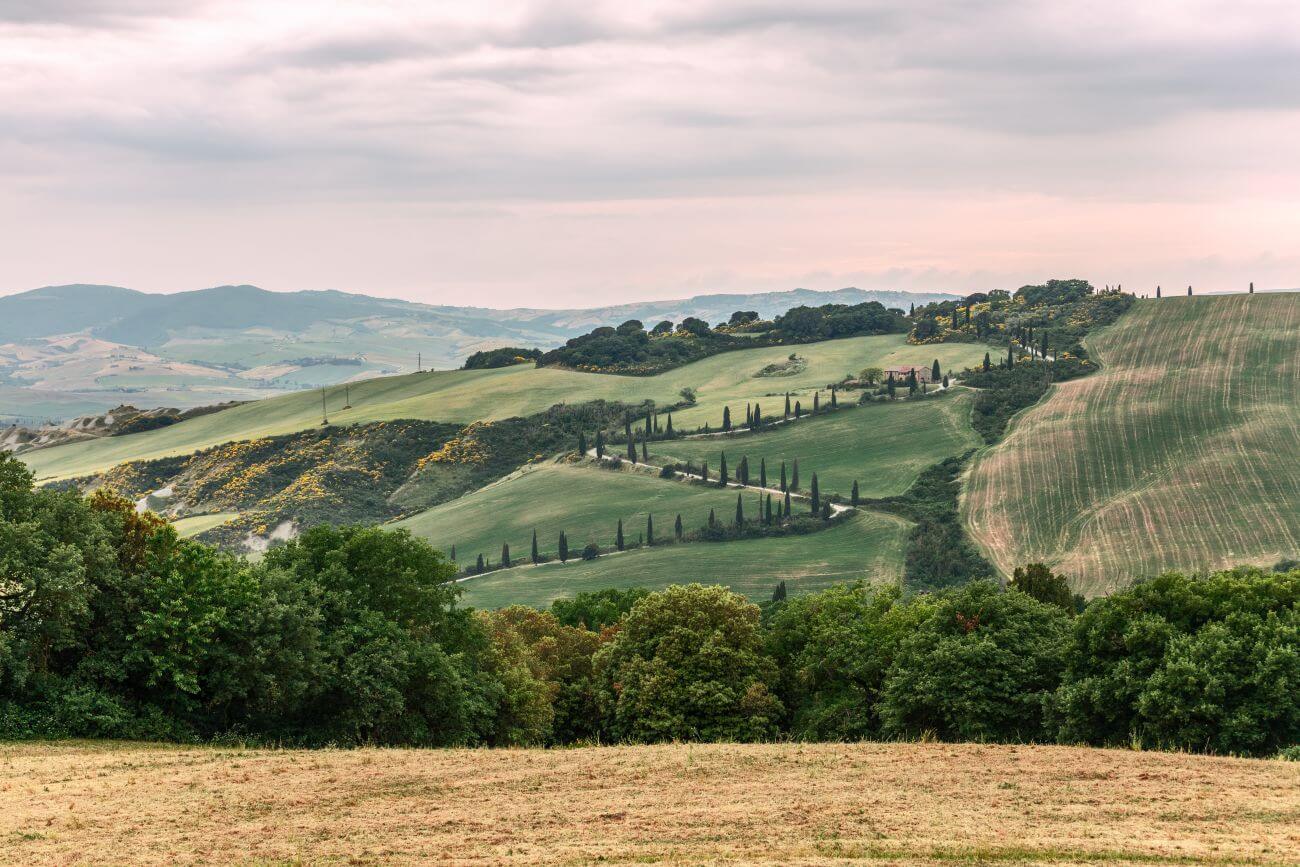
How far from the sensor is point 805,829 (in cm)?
3334

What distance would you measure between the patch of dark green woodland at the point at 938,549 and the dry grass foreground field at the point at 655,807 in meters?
123

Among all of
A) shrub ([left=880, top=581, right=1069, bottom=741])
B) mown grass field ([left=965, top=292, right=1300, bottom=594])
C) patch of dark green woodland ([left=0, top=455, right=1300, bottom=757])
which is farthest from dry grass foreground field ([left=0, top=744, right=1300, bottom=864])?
mown grass field ([left=965, top=292, right=1300, bottom=594])

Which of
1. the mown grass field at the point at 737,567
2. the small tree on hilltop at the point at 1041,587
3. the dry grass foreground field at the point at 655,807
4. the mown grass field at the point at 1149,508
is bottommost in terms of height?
the mown grass field at the point at 737,567

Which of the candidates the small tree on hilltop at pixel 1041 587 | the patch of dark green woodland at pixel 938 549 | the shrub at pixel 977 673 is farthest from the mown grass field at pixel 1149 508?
the shrub at pixel 977 673

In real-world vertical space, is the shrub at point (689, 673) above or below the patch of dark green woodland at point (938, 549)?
above

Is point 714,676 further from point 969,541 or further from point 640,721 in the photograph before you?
point 969,541

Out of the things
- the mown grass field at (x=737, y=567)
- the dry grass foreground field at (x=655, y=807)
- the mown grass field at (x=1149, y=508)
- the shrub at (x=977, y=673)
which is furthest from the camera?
the mown grass field at (x=737, y=567)

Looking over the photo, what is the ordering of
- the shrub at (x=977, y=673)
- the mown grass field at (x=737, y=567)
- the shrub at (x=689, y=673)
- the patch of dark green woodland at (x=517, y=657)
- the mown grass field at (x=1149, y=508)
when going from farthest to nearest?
the mown grass field at (x=737, y=567) → the mown grass field at (x=1149, y=508) → the shrub at (x=689, y=673) → the shrub at (x=977, y=673) → the patch of dark green woodland at (x=517, y=657)

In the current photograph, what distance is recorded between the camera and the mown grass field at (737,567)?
17488 cm

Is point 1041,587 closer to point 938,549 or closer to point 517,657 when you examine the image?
point 517,657

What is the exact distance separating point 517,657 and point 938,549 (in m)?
109

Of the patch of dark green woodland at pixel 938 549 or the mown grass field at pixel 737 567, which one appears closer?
the patch of dark green woodland at pixel 938 549

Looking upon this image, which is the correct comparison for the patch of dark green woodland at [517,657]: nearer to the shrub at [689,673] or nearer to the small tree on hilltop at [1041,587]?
the shrub at [689,673]

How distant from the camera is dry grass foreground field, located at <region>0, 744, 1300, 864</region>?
31.0 meters
